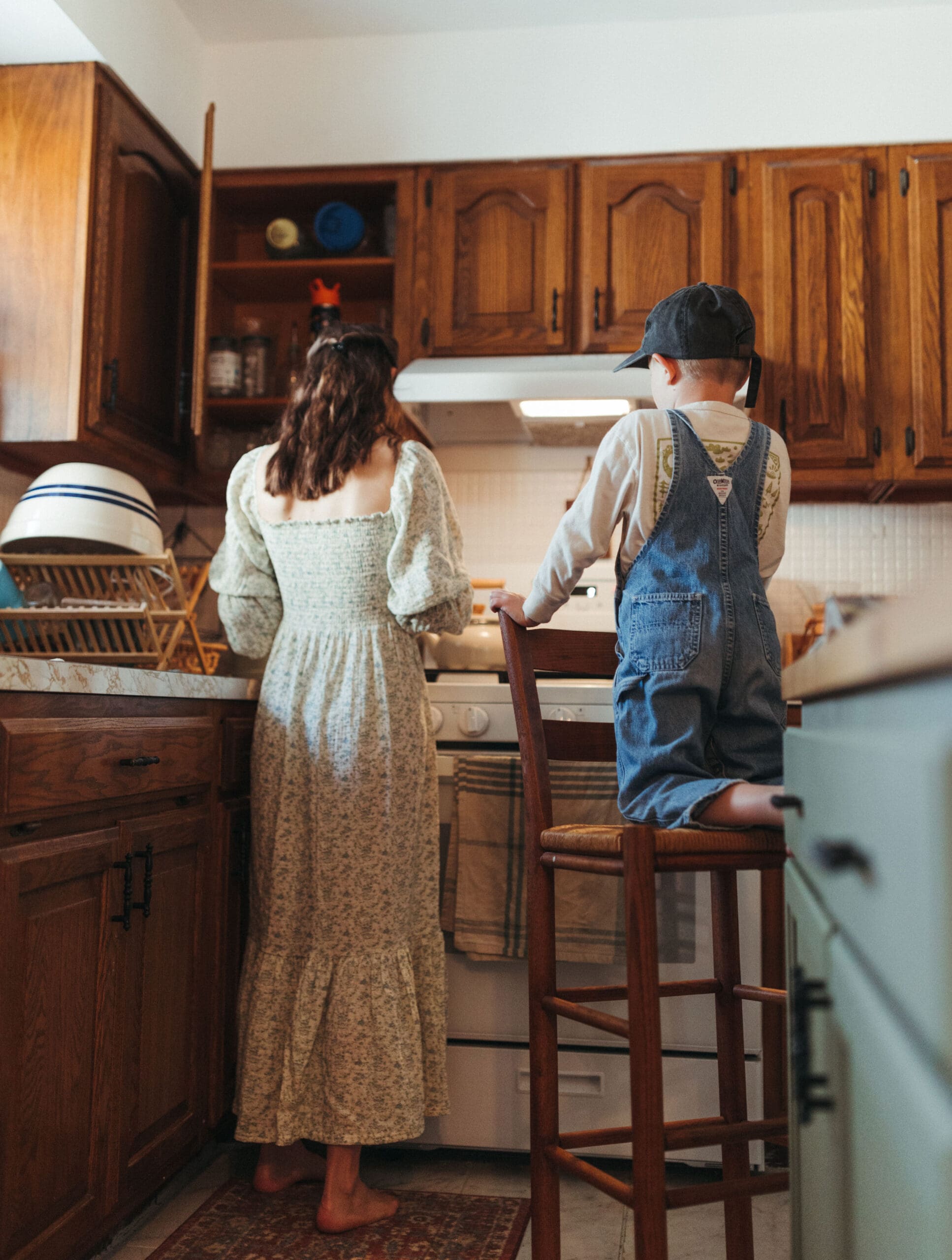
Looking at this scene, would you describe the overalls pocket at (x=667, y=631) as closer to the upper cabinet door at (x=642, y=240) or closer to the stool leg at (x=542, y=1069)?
the stool leg at (x=542, y=1069)

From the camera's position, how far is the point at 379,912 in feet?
5.69

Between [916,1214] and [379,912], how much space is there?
1.35 metres

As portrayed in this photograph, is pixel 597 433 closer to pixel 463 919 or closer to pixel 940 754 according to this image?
pixel 463 919

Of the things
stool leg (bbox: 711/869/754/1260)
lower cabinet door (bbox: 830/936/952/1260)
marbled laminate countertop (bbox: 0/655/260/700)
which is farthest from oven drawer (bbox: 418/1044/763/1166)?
lower cabinet door (bbox: 830/936/952/1260)

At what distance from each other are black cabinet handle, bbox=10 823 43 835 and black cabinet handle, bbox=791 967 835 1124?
33.8 inches

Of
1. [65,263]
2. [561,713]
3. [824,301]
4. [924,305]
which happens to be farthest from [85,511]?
[924,305]

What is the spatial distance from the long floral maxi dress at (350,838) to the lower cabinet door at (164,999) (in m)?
0.08

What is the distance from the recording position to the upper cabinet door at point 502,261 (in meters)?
2.56

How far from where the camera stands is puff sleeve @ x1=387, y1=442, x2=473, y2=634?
1742 mm

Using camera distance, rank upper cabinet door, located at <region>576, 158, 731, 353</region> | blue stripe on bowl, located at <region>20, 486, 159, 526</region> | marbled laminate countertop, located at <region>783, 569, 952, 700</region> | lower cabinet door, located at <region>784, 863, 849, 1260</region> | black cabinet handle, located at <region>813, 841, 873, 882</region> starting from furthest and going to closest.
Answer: upper cabinet door, located at <region>576, 158, 731, 353</region> < blue stripe on bowl, located at <region>20, 486, 159, 526</region> < lower cabinet door, located at <region>784, 863, 849, 1260</region> < black cabinet handle, located at <region>813, 841, 873, 882</region> < marbled laminate countertop, located at <region>783, 569, 952, 700</region>

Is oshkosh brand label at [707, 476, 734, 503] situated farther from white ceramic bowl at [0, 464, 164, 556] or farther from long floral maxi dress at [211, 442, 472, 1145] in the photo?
white ceramic bowl at [0, 464, 164, 556]

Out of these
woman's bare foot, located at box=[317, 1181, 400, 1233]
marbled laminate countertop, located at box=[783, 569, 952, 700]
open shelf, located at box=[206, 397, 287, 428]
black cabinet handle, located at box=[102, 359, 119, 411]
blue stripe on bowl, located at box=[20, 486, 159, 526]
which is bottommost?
woman's bare foot, located at box=[317, 1181, 400, 1233]

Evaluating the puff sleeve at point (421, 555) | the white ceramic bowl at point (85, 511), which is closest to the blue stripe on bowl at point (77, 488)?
the white ceramic bowl at point (85, 511)

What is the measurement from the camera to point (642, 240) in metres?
2.54
